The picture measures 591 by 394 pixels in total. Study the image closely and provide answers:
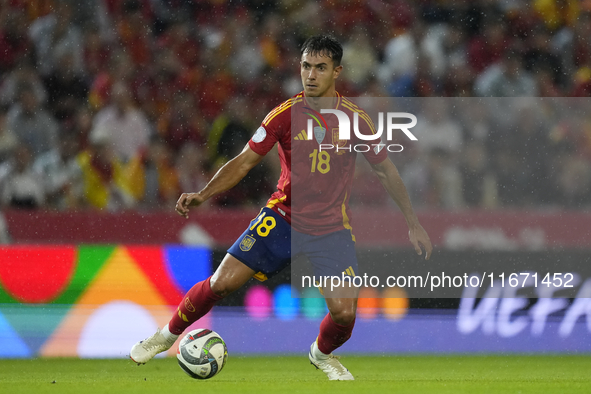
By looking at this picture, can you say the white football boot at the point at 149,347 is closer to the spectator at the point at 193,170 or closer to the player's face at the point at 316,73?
the player's face at the point at 316,73

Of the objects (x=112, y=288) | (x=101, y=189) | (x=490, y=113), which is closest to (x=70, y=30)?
(x=101, y=189)

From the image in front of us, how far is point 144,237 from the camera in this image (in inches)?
318

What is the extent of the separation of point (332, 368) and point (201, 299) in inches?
36.3

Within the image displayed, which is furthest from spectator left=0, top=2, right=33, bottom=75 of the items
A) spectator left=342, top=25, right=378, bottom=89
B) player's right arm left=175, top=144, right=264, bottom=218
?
player's right arm left=175, top=144, right=264, bottom=218

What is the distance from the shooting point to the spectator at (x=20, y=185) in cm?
842

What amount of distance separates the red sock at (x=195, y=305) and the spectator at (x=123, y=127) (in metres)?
3.73

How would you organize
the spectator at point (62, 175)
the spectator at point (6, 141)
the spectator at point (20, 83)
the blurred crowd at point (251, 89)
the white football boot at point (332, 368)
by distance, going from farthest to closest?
the spectator at point (20, 83) < the spectator at point (6, 141) < the spectator at point (62, 175) < the blurred crowd at point (251, 89) < the white football boot at point (332, 368)

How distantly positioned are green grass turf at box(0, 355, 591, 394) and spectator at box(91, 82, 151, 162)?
2628 mm

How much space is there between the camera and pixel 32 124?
9.03 m

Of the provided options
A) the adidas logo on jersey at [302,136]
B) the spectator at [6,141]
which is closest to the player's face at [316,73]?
the adidas logo on jersey at [302,136]

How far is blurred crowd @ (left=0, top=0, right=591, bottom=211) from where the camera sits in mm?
8102

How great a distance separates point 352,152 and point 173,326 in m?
1.43

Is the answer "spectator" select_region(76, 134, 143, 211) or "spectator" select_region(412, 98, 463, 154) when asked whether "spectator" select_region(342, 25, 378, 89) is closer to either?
"spectator" select_region(412, 98, 463, 154)

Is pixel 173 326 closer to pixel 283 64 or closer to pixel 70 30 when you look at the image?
pixel 283 64
